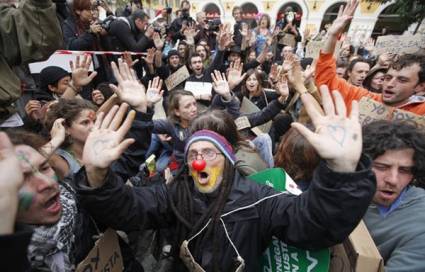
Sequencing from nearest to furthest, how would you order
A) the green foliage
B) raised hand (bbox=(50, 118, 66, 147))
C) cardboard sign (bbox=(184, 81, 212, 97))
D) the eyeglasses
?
1. the eyeglasses
2. raised hand (bbox=(50, 118, 66, 147))
3. cardboard sign (bbox=(184, 81, 212, 97))
4. the green foliage

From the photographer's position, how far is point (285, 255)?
1.37m

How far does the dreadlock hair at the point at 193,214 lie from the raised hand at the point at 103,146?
0.38 meters

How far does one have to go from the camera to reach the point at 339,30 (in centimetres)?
255

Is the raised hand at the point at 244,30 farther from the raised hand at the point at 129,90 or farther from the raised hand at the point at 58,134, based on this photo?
the raised hand at the point at 58,134

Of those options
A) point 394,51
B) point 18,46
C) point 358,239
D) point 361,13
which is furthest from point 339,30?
point 361,13

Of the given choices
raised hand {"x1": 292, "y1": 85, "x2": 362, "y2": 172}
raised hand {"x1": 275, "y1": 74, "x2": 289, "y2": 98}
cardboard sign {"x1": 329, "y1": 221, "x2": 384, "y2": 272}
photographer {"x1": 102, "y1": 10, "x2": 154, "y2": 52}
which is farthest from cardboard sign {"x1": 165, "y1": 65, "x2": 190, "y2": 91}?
cardboard sign {"x1": 329, "y1": 221, "x2": 384, "y2": 272}

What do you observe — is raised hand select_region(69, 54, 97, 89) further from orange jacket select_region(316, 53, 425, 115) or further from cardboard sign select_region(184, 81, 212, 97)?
orange jacket select_region(316, 53, 425, 115)

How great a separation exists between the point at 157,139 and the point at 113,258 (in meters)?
1.90

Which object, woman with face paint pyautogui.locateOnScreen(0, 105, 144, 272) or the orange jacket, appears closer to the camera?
woman with face paint pyautogui.locateOnScreen(0, 105, 144, 272)

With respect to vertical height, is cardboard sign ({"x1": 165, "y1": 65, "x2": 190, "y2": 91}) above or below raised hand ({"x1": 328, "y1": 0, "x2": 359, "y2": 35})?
below

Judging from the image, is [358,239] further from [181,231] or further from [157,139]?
[157,139]

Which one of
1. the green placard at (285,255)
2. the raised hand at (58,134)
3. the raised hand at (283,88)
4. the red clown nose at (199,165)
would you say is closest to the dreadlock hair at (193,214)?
the red clown nose at (199,165)

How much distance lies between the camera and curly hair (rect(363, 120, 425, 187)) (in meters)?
1.42

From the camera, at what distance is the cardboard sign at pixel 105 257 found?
1210mm
